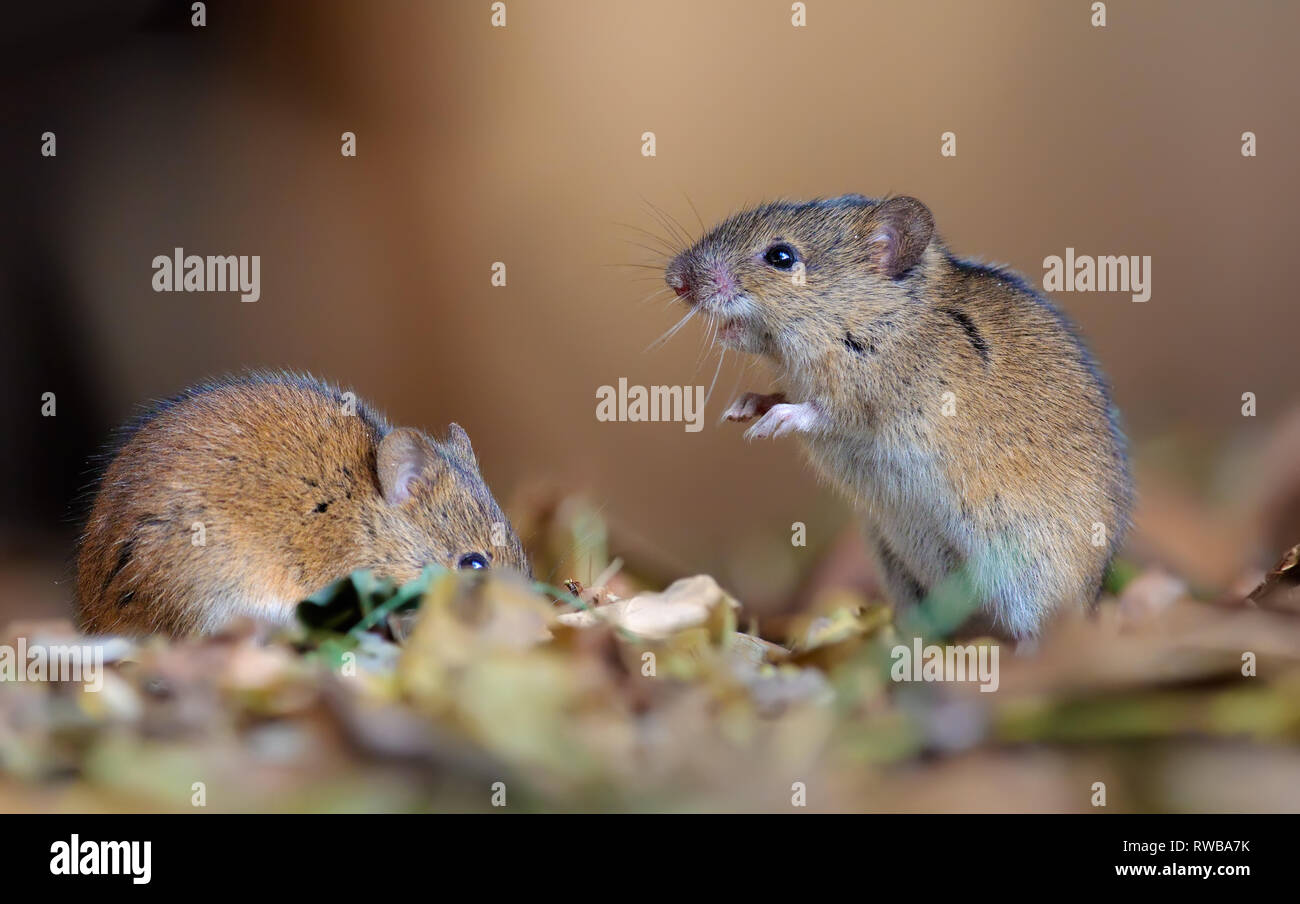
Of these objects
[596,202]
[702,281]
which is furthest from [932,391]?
[596,202]

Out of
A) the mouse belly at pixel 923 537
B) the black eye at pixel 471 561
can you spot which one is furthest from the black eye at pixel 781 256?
the black eye at pixel 471 561

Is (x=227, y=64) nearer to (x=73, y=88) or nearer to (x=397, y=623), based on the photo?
(x=73, y=88)

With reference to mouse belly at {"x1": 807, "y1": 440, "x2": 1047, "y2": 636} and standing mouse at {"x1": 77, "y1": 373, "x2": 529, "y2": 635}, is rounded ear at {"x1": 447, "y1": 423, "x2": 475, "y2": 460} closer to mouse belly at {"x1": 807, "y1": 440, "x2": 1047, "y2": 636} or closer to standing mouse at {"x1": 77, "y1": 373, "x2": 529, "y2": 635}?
standing mouse at {"x1": 77, "y1": 373, "x2": 529, "y2": 635}

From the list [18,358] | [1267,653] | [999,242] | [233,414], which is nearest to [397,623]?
[233,414]

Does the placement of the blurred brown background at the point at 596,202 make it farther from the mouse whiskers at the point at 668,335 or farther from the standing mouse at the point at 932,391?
the standing mouse at the point at 932,391

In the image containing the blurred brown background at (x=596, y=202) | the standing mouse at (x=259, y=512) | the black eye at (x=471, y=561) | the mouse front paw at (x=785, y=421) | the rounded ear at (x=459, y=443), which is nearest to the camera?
the standing mouse at (x=259, y=512)

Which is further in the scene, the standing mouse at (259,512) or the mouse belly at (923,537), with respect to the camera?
the mouse belly at (923,537)

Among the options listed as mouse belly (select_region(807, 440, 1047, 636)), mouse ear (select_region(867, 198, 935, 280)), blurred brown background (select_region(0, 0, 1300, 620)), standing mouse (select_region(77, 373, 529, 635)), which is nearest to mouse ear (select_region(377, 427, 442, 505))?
standing mouse (select_region(77, 373, 529, 635))
